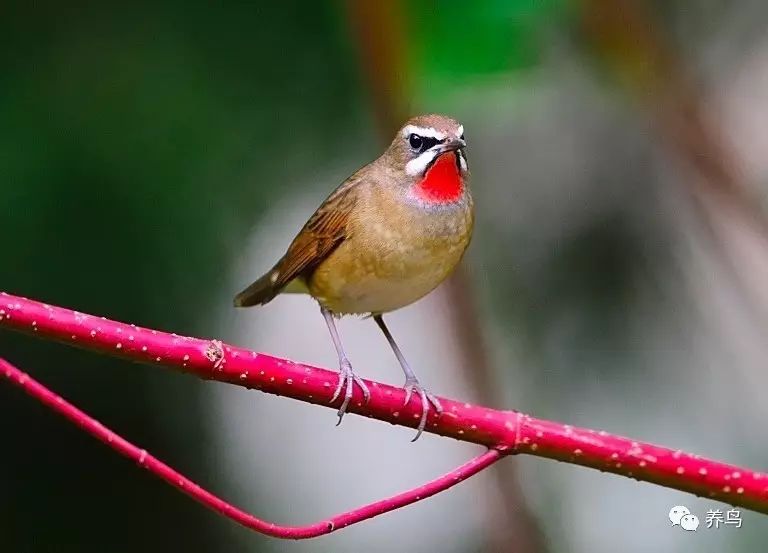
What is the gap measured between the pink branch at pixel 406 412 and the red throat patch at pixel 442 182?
69cm

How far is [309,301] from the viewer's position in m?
3.41

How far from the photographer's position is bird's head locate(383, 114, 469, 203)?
225cm

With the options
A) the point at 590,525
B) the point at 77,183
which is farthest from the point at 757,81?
the point at 77,183

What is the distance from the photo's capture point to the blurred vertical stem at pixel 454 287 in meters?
2.42

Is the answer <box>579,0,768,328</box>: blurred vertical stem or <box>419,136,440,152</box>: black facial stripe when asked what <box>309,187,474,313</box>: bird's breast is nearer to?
<box>419,136,440,152</box>: black facial stripe

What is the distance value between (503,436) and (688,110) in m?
1.24

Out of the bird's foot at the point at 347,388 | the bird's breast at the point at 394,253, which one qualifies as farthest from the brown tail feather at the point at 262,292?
the bird's foot at the point at 347,388

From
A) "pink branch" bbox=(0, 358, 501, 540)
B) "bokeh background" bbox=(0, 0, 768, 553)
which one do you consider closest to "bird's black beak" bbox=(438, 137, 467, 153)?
"bokeh background" bbox=(0, 0, 768, 553)

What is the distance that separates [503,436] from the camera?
1.61 metres

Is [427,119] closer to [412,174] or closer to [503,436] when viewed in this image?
[412,174]

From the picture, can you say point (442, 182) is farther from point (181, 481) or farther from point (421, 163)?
point (181, 481)

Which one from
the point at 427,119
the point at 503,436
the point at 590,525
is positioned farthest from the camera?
the point at 590,525

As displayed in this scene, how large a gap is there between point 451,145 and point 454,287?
0.59m

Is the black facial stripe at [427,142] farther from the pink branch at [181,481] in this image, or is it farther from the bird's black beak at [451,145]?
the pink branch at [181,481]
